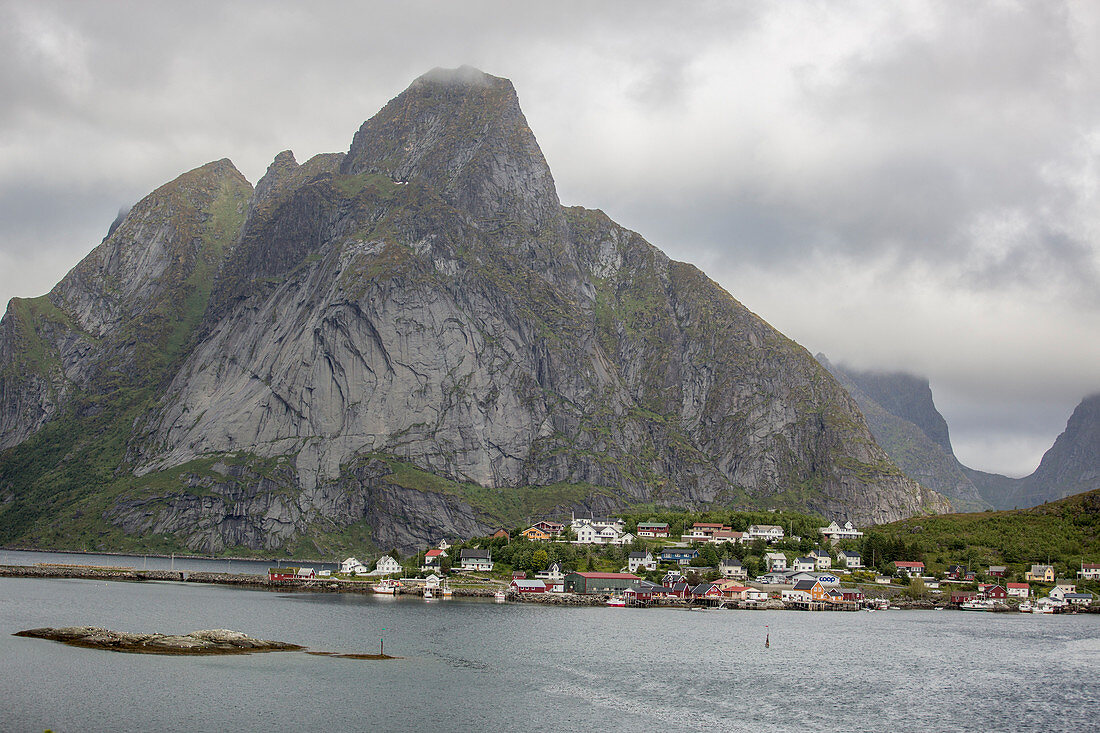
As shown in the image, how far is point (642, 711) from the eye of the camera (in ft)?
203

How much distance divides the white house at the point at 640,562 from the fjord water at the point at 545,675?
41352 millimetres

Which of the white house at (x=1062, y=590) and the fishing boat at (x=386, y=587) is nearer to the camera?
the white house at (x=1062, y=590)

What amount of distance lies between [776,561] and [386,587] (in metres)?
62.0

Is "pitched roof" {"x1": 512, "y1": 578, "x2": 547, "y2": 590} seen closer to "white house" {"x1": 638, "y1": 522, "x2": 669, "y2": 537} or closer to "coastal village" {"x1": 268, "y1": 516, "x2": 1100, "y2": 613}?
"coastal village" {"x1": 268, "y1": 516, "x2": 1100, "y2": 613}

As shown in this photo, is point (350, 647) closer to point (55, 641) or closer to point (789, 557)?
point (55, 641)

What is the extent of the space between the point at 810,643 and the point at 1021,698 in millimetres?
28045

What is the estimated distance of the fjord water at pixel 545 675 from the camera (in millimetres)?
58438

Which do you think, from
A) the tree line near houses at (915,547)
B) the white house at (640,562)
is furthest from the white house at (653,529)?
the white house at (640,562)

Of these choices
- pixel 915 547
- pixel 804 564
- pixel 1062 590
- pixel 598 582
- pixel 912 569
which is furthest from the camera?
pixel 915 547

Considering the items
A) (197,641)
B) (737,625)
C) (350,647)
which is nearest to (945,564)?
(737,625)

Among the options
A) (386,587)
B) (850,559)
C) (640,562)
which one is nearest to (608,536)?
(640,562)

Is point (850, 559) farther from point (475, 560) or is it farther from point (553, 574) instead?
point (475, 560)

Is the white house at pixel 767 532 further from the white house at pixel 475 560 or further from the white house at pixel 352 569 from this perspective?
the white house at pixel 352 569

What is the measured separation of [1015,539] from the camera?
171250 mm
